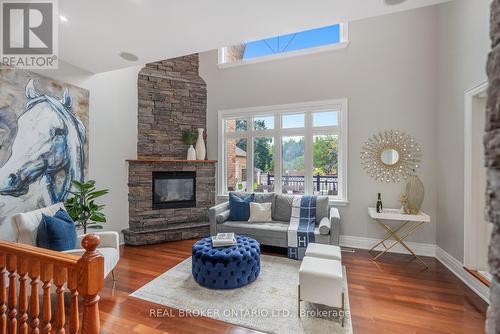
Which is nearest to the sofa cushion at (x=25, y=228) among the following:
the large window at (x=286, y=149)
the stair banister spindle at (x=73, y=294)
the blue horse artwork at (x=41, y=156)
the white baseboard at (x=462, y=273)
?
the blue horse artwork at (x=41, y=156)

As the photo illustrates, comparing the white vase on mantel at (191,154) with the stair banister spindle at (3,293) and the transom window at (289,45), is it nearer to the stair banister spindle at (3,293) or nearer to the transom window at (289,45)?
the transom window at (289,45)

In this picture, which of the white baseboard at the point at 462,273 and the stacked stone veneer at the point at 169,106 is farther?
the stacked stone veneer at the point at 169,106

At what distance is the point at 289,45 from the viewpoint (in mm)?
4562

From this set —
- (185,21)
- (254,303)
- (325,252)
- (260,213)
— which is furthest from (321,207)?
(185,21)

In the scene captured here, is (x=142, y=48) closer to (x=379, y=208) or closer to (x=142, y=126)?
(x=142, y=126)

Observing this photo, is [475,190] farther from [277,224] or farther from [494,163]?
[494,163]

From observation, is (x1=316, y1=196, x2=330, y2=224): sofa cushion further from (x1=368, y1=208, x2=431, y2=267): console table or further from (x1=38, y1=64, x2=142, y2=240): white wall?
(x1=38, y1=64, x2=142, y2=240): white wall

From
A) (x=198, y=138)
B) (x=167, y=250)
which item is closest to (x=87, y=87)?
(x=198, y=138)

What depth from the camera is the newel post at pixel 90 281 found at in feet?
4.20

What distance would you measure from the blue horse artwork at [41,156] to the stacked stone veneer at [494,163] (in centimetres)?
393

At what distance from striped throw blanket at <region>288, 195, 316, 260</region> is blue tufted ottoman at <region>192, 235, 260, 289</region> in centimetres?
91

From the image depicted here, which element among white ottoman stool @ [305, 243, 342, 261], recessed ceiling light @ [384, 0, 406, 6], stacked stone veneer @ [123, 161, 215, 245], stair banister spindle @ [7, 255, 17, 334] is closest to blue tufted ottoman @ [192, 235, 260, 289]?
white ottoman stool @ [305, 243, 342, 261]

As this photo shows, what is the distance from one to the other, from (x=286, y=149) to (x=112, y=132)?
321 centimetres

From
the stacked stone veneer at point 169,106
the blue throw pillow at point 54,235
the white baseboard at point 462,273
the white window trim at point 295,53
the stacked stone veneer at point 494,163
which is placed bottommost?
the white baseboard at point 462,273
